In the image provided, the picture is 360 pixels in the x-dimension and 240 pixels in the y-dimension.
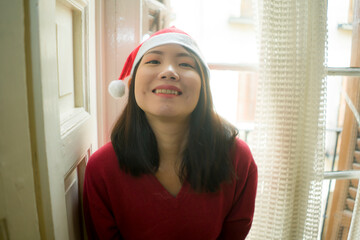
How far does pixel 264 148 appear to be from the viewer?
891mm

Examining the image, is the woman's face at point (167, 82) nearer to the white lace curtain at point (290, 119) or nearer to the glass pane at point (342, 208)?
the white lace curtain at point (290, 119)

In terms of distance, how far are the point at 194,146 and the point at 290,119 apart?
374 mm

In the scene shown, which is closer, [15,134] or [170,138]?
[15,134]

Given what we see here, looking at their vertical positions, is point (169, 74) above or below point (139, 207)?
above

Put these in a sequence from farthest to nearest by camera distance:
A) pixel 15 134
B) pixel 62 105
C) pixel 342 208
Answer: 1. pixel 342 208
2. pixel 62 105
3. pixel 15 134

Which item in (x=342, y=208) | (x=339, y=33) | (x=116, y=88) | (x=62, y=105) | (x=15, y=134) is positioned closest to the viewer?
(x=15, y=134)

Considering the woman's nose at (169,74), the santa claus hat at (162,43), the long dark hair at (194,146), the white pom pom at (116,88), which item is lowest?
the long dark hair at (194,146)

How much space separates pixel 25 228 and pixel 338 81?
1276 mm

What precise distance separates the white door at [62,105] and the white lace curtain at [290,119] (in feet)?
2.00

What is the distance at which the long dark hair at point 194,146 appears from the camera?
0.75 m

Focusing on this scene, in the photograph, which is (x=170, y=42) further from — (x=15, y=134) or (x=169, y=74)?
(x=15, y=134)

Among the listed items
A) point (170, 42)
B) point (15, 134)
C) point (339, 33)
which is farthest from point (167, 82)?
point (339, 33)

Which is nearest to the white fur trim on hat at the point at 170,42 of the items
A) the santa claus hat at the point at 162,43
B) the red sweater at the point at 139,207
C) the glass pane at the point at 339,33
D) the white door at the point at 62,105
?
the santa claus hat at the point at 162,43

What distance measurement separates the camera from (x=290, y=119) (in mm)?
852
